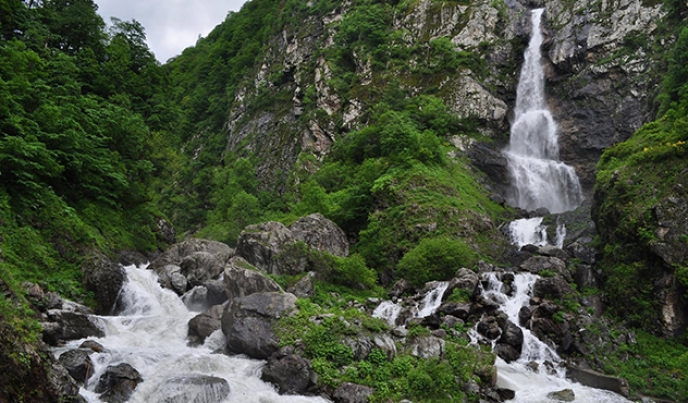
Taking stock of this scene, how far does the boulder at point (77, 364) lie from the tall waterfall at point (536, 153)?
33650 millimetres

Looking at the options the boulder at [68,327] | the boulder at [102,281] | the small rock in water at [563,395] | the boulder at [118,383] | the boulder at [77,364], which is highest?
the boulder at [102,281]

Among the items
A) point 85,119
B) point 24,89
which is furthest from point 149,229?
point 24,89

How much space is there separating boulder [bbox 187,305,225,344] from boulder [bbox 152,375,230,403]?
155 inches

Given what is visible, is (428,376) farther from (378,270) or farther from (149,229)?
(149,229)

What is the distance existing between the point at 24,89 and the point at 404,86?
35372 mm

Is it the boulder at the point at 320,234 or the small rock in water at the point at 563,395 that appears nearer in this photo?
the small rock in water at the point at 563,395

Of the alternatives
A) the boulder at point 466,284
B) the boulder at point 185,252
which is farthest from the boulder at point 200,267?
the boulder at point 466,284

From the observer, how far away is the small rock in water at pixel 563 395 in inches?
548

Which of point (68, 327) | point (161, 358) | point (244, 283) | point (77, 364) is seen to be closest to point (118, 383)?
point (77, 364)

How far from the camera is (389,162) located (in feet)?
112

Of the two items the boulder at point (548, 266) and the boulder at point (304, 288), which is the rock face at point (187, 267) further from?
the boulder at point (548, 266)

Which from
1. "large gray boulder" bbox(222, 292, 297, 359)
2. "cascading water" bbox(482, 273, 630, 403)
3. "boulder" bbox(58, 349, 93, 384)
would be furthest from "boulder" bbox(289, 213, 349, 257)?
"boulder" bbox(58, 349, 93, 384)

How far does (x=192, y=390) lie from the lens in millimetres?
11773

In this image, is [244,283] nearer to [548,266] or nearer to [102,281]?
[102,281]
